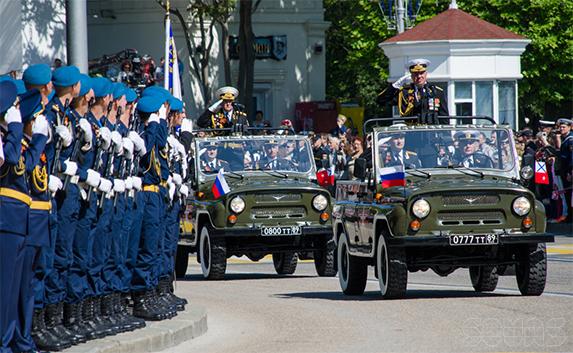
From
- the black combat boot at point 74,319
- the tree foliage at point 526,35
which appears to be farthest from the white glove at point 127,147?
the tree foliage at point 526,35

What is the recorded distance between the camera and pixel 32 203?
11625 mm

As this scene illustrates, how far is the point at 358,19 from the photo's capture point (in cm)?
6681

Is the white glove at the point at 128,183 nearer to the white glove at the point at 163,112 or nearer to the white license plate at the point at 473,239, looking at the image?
the white glove at the point at 163,112

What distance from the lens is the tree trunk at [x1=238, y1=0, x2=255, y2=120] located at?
48.3 m

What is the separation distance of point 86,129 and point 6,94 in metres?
2.10

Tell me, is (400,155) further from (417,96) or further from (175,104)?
(175,104)

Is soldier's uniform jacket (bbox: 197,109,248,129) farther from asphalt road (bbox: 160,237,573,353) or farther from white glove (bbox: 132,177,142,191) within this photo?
white glove (bbox: 132,177,142,191)

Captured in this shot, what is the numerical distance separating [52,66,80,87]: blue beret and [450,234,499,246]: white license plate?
5781mm

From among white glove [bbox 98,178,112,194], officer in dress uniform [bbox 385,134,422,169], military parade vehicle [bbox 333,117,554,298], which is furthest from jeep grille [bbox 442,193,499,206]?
white glove [bbox 98,178,112,194]

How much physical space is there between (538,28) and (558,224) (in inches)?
1277

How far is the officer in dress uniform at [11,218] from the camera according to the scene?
1095cm

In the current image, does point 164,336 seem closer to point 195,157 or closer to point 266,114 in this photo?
point 195,157

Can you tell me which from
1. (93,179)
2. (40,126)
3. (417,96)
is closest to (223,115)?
(417,96)

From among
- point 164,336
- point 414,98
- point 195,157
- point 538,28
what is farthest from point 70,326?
point 538,28
